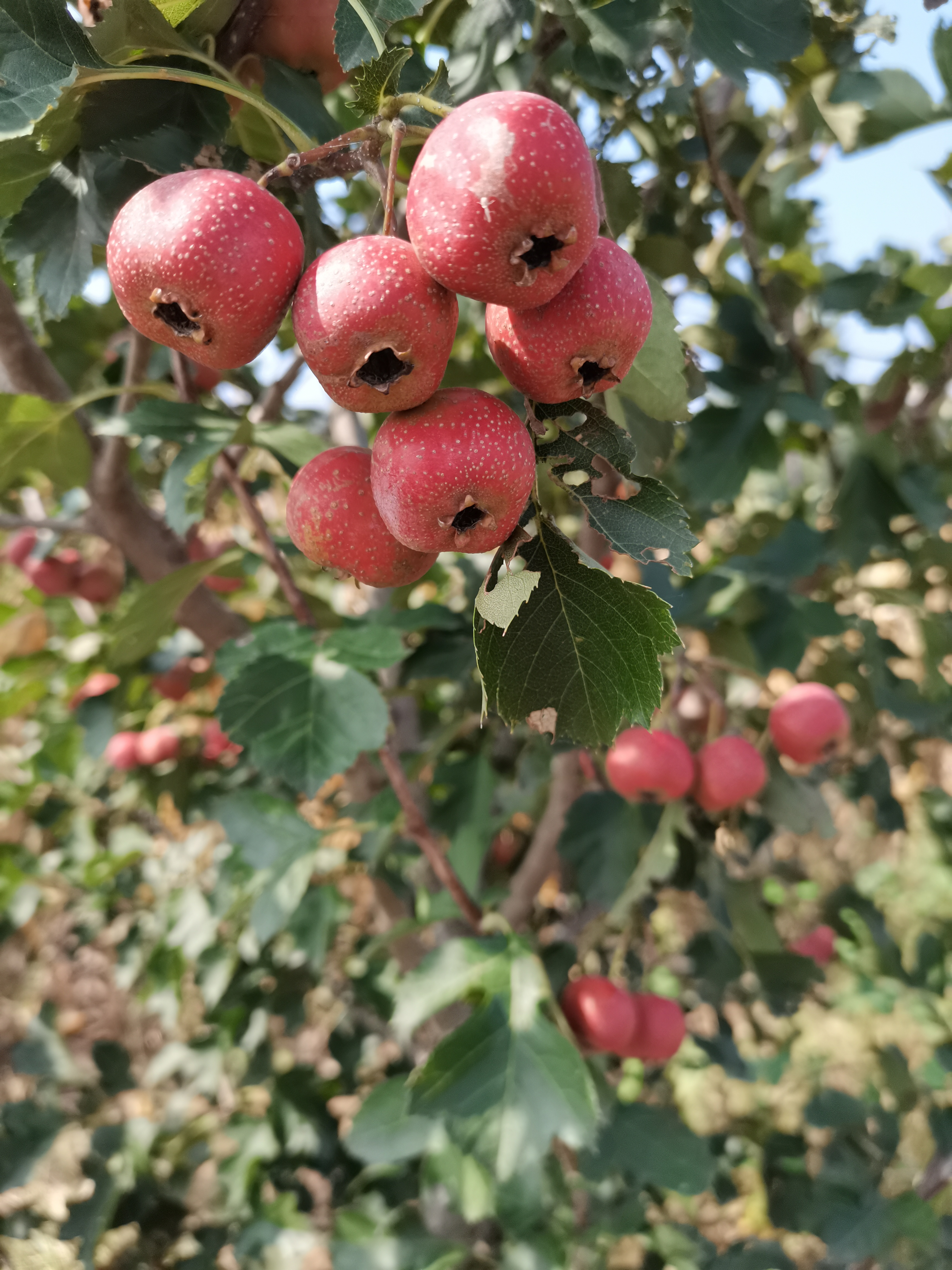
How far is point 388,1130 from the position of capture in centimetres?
120

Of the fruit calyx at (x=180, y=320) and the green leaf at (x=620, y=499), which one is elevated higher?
the fruit calyx at (x=180, y=320)

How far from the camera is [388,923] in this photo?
1.61 meters

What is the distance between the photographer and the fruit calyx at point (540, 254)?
0.47 metres

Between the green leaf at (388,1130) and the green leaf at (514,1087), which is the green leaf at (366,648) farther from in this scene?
the green leaf at (388,1130)

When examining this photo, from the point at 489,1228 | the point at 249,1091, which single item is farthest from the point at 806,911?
the point at 249,1091

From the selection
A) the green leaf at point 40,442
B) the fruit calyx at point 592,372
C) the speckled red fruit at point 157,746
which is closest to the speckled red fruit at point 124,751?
the speckled red fruit at point 157,746

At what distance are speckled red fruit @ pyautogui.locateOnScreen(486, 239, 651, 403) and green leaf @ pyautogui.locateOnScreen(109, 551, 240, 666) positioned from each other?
68 cm

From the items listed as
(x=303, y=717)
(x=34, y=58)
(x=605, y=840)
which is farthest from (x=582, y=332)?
(x=605, y=840)

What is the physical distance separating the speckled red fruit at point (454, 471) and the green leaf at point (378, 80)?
19cm

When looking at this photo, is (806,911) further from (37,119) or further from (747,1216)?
(37,119)

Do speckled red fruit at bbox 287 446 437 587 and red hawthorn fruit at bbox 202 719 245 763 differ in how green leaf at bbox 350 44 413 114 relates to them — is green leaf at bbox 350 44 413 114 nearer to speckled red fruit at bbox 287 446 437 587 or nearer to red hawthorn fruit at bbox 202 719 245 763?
speckled red fruit at bbox 287 446 437 587

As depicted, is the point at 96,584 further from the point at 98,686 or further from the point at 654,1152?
the point at 654,1152

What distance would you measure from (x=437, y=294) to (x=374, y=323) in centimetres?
5

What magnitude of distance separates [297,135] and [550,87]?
510mm
